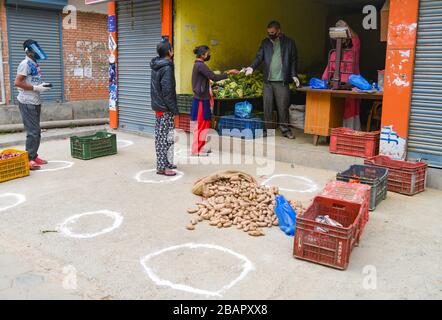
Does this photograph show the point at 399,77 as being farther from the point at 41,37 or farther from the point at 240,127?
the point at 41,37

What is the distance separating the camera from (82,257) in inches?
172

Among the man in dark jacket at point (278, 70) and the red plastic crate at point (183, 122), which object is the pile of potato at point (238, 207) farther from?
the red plastic crate at point (183, 122)

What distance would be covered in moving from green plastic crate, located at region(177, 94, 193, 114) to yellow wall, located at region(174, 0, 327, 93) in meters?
0.36

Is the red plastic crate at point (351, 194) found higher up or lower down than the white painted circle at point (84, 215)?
higher up

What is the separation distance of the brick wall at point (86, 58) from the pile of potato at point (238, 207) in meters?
10.4

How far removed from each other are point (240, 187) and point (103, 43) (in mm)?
11279

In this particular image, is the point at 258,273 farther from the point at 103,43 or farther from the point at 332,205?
the point at 103,43

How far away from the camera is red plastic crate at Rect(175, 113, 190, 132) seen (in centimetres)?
983

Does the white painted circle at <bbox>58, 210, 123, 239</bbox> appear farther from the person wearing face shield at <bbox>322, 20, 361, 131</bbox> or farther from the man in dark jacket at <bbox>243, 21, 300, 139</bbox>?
the person wearing face shield at <bbox>322, 20, 361, 131</bbox>

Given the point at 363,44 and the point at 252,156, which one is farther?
the point at 363,44

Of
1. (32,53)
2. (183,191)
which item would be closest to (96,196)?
(183,191)

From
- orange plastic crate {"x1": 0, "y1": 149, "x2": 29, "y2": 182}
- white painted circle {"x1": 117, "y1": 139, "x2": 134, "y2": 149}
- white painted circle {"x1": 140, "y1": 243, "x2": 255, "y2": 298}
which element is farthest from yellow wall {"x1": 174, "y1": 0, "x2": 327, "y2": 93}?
white painted circle {"x1": 140, "y1": 243, "x2": 255, "y2": 298}

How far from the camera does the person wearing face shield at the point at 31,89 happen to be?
7281 mm

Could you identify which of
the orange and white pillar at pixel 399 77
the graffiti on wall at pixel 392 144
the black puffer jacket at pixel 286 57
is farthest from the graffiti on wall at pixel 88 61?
the graffiti on wall at pixel 392 144
